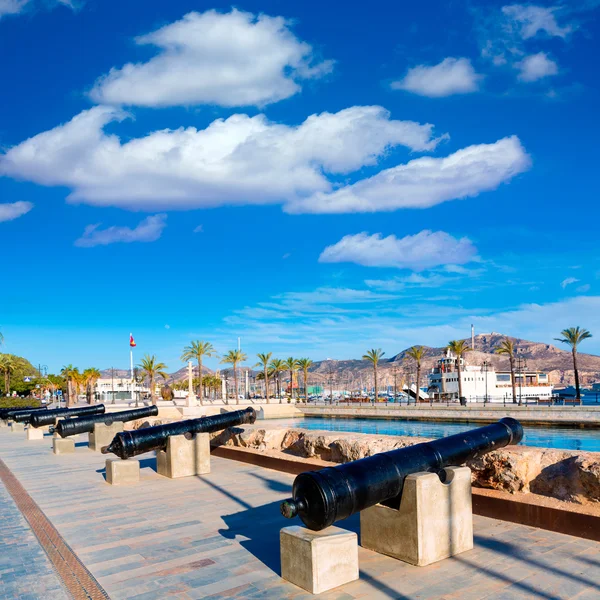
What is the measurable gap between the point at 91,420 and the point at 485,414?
3042cm

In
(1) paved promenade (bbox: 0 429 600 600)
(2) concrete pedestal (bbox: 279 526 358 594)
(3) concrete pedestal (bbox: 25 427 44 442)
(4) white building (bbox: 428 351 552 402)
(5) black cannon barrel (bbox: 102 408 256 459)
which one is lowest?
(4) white building (bbox: 428 351 552 402)

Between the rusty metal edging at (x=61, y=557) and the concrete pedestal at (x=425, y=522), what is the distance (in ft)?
7.95

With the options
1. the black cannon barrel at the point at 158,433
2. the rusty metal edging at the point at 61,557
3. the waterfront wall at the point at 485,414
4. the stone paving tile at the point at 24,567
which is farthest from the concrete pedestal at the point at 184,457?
the waterfront wall at the point at 485,414

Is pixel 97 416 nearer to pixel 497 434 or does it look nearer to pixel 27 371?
pixel 497 434

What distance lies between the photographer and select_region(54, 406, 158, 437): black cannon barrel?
562 inches

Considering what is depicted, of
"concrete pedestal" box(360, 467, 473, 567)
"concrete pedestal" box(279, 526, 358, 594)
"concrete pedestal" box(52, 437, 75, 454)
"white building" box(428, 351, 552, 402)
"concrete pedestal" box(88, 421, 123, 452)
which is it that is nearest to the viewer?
"concrete pedestal" box(279, 526, 358, 594)

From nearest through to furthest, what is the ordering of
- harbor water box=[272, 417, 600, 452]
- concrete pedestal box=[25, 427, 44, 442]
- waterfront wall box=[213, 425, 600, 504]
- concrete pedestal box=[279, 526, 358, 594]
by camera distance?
concrete pedestal box=[279, 526, 358, 594], waterfront wall box=[213, 425, 600, 504], concrete pedestal box=[25, 427, 44, 442], harbor water box=[272, 417, 600, 452]

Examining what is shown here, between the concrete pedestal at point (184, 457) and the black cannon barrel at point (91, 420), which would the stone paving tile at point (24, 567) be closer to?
the concrete pedestal at point (184, 457)

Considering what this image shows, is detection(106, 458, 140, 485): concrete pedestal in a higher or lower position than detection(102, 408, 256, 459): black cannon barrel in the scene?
lower

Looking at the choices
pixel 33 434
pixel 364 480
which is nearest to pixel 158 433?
pixel 364 480

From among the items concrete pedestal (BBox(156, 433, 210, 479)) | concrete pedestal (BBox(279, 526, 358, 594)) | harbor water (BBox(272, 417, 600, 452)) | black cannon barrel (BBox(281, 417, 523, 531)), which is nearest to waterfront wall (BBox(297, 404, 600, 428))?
harbor water (BBox(272, 417, 600, 452))

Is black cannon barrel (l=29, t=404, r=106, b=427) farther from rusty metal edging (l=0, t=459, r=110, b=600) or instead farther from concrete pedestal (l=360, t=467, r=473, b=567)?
concrete pedestal (l=360, t=467, r=473, b=567)

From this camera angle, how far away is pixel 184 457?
10.1m

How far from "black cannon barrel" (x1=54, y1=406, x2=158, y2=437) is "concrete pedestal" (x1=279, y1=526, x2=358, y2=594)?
10749 millimetres
